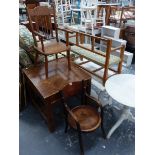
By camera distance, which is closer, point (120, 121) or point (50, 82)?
point (120, 121)

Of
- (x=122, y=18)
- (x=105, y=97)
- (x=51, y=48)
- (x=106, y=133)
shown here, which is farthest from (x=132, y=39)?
(x=106, y=133)

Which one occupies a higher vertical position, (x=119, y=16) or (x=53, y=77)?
(x=119, y=16)

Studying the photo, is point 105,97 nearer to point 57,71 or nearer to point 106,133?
point 106,133

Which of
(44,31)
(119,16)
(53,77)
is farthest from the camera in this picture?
(119,16)

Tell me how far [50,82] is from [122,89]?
78cm

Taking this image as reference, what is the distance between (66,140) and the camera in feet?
5.32

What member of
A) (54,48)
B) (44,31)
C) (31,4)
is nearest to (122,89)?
(54,48)

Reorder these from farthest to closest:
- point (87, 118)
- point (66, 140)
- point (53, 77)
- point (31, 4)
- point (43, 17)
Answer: point (31, 4) < point (43, 17) < point (53, 77) < point (66, 140) < point (87, 118)

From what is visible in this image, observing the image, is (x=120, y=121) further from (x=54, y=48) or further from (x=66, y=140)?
(x=54, y=48)

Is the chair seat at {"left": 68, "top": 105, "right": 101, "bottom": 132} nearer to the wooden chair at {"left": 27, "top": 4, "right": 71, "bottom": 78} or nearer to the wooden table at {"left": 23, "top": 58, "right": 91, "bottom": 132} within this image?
the wooden table at {"left": 23, "top": 58, "right": 91, "bottom": 132}

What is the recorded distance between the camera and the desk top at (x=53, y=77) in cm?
164

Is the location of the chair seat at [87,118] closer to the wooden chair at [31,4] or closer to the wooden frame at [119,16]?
the wooden frame at [119,16]
